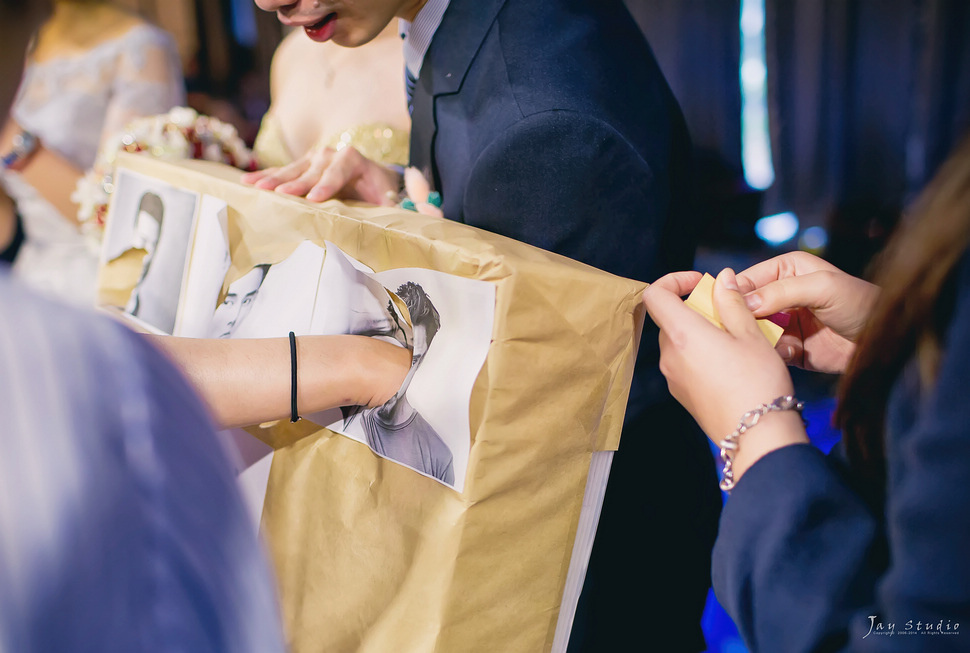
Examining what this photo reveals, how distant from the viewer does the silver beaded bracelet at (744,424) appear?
50cm

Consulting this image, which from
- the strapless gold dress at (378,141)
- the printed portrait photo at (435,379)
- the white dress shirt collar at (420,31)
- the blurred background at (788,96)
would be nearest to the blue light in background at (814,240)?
the blurred background at (788,96)

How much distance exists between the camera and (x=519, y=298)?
1.83ft

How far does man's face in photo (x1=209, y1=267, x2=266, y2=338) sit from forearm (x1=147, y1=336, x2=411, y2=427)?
0.48 ft

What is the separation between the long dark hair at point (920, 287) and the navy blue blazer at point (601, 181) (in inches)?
12.9

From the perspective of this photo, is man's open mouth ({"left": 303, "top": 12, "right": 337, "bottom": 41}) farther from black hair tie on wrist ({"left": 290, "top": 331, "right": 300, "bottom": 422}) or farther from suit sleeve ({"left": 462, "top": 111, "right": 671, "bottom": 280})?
black hair tie on wrist ({"left": 290, "top": 331, "right": 300, "bottom": 422})

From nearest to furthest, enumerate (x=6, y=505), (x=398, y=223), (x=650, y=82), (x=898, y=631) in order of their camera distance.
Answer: (x=6, y=505) < (x=898, y=631) < (x=398, y=223) < (x=650, y=82)

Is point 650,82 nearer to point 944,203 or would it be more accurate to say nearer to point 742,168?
point 944,203

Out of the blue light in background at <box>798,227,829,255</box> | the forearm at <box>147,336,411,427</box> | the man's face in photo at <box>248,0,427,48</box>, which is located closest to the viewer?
the forearm at <box>147,336,411,427</box>

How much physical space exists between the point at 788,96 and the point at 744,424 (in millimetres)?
4604

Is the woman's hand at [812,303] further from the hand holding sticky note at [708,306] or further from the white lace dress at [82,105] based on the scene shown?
the white lace dress at [82,105]

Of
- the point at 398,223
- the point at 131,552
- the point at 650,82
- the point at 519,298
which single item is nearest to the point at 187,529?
the point at 131,552

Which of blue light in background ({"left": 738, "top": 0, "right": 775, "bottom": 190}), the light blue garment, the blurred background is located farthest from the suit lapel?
blue light in background ({"left": 738, "top": 0, "right": 775, "bottom": 190})

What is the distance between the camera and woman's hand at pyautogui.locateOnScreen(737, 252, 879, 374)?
Answer: 1.97 ft

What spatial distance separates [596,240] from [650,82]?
24cm
